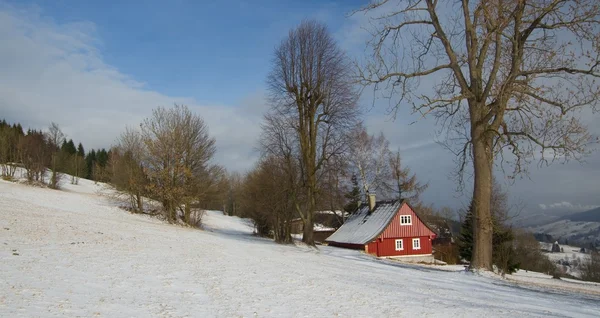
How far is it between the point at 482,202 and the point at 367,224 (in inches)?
1050

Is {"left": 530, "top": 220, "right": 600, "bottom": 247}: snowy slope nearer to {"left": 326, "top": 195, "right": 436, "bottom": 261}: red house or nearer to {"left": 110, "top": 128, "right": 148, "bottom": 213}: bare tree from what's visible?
{"left": 326, "top": 195, "right": 436, "bottom": 261}: red house

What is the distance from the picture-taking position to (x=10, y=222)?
61.7ft

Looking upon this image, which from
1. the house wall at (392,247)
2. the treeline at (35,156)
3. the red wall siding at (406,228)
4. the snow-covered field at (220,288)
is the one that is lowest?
the snow-covered field at (220,288)

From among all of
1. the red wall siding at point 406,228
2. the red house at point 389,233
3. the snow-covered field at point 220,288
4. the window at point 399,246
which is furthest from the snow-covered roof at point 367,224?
the snow-covered field at point 220,288

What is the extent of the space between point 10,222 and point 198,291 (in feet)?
45.4

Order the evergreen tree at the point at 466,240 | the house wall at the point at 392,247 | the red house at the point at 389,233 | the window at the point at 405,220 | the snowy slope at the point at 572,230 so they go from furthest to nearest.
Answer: the snowy slope at the point at 572,230, the window at the point at 405,220, the red house at the point at 389,233, the house wall at the point at 392,247, the evergreen tree at the point at 466,240

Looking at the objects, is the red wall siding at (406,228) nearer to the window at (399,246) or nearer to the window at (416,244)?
the window at (416,244)

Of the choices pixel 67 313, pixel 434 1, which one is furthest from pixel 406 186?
pixel 67 313

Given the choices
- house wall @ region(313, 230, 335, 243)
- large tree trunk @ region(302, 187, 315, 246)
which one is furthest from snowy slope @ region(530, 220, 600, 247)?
large tree trunk @ region(302, 187, 315, 246)

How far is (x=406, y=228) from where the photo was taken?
40.2 m

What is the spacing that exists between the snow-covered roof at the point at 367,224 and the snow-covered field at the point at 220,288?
73.6 ft

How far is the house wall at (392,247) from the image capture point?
3794cm

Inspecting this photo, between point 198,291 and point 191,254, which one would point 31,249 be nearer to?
point 191,254

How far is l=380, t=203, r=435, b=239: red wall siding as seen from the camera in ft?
128
